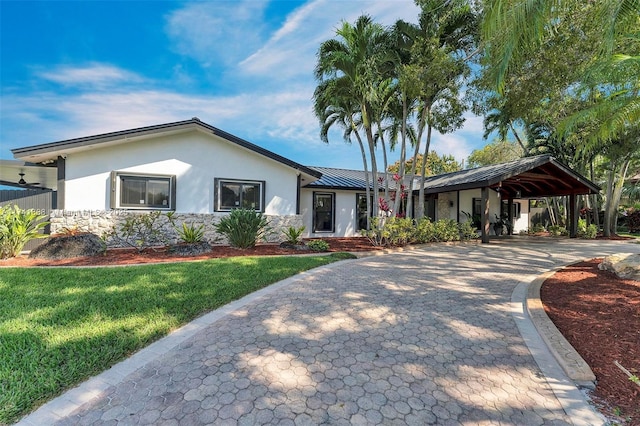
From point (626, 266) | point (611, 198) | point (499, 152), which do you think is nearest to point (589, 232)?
point (611, 198)

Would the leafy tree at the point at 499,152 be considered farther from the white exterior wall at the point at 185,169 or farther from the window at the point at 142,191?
the window at the point at 142,191

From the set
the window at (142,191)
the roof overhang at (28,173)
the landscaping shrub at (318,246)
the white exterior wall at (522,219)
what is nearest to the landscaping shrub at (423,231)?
the landscaping shrub at (318,246)

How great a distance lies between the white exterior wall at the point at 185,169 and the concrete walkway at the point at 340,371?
7.05 meters

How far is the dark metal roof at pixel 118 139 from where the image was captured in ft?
27.1

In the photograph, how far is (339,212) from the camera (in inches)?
568

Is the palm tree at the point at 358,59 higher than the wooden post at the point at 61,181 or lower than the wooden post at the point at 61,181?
higher

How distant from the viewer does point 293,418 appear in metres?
2.03

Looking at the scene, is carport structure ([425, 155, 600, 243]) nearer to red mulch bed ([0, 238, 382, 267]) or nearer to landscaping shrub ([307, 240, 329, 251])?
red mulch bed ([0, 238, 382, 267])

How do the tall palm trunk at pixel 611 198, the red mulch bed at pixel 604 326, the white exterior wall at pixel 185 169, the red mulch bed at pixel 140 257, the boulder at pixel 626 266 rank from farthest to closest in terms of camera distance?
the tall palm trunk at pixel 611 198 → the white exterior wall at pixel 185 169 → the red mulch bed at pixel 140 257 → the boulder at pixel 626 266 → the red mulch bed at pixel 604 326

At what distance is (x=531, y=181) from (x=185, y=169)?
15763mm

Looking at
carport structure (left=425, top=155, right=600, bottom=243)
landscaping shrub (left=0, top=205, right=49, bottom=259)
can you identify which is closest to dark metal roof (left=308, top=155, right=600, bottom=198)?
carport structure (left=425, top=155, right=600, bottom=243)

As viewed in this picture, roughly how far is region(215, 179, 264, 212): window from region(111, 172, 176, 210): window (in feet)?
4.91

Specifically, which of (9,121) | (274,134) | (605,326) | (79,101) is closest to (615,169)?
(605,326)

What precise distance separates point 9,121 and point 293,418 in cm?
1584
